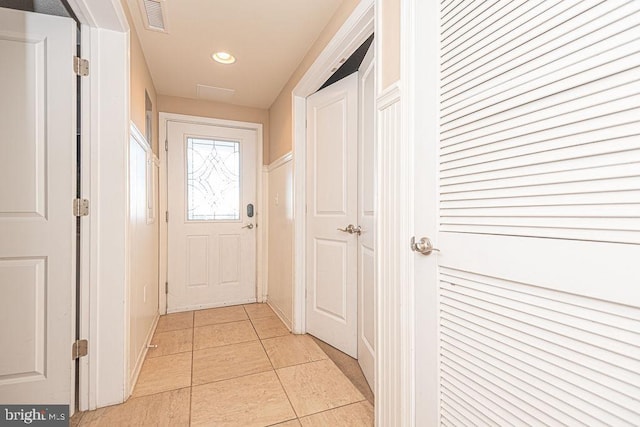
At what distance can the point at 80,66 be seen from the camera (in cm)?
158

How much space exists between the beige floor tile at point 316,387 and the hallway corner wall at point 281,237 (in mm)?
718

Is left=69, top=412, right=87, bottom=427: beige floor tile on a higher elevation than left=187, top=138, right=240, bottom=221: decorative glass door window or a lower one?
lower

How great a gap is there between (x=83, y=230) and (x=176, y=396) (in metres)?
1.04

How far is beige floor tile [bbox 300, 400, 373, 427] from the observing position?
→ 4.85ft

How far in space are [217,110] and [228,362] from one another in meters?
2.53

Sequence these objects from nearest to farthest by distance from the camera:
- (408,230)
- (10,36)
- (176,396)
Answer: (408,230) → (10,36) → (176,396)

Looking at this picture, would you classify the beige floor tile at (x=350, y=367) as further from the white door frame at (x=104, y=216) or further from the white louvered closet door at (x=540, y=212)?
the white door frame at (x=104, y=216)

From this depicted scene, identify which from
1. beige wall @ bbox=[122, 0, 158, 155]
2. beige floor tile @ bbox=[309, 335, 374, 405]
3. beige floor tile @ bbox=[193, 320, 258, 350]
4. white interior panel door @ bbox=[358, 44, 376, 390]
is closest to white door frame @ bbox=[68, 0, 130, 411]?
beige wall @ bbox=[122, 0, 158, 155]

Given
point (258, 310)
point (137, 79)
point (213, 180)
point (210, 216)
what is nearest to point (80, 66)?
A: point (137, 79)

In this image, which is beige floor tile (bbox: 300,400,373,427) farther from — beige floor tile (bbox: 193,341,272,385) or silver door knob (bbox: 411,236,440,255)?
silver door knob (bbox: 411,236,440,255)

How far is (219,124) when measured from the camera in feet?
11.0

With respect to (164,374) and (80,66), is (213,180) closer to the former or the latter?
(80,66)

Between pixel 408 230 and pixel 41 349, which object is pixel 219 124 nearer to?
pixel 41 349

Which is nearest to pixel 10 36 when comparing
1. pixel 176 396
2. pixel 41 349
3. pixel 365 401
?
pixel 41 349
